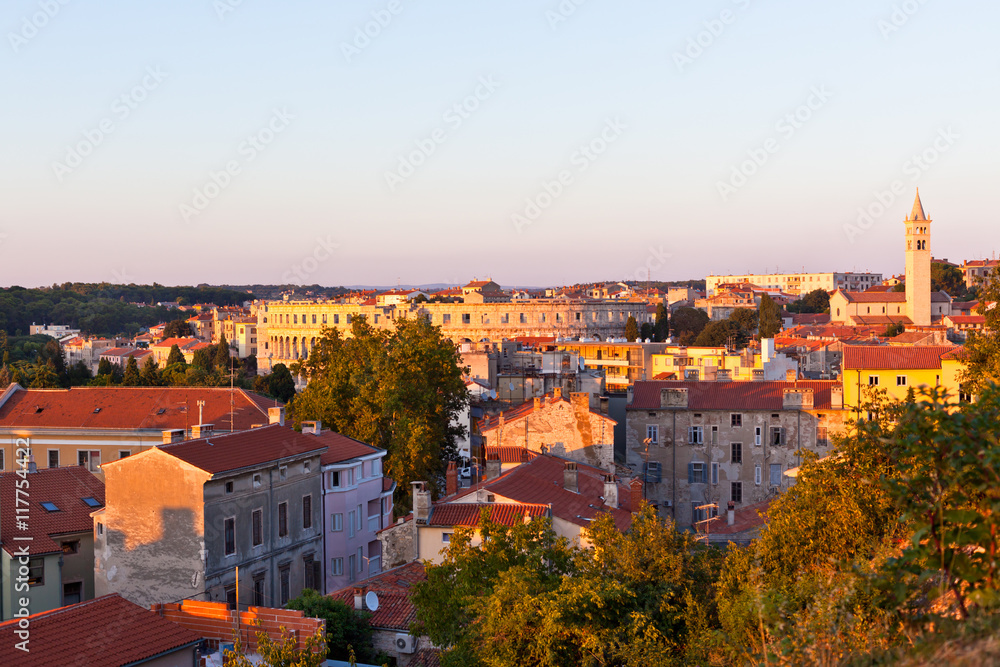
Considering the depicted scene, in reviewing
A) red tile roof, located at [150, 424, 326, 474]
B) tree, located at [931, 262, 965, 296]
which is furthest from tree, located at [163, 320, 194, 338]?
red tile roof, located at [150, 424, 326, 474]

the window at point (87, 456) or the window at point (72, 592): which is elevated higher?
the window at point (87, 456)

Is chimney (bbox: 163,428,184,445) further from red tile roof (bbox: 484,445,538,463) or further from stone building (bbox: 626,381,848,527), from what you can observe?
stone building (bbox: 626,381,848,527)

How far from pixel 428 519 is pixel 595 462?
10.2m

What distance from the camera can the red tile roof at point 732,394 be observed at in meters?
33.0

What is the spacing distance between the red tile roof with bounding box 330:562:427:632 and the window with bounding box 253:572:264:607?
220 centimetres

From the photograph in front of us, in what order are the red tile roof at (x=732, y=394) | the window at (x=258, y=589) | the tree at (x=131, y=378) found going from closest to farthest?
the window at (x=258, y=589), the red tile roof at (x=732, y=394), the tree at (x=131, y=378)

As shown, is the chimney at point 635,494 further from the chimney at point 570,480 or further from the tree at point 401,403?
the tree at point 401,403

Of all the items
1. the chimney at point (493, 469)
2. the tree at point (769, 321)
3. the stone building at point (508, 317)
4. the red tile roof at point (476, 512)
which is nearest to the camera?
the red tile roof at point (476, 512)

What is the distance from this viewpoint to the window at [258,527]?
19234 millimetres

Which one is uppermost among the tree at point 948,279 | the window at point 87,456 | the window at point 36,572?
the tree at point 948,279

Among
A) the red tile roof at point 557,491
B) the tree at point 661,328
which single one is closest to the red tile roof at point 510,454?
the red tile roof at point 557,491

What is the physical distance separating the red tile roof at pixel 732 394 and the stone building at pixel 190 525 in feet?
55.8

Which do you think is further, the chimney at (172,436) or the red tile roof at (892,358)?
the red tile roof at (892,358)

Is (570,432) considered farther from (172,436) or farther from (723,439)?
(172,436)
